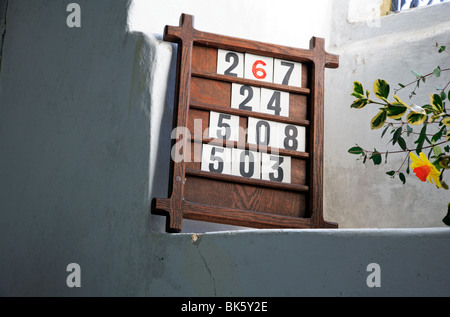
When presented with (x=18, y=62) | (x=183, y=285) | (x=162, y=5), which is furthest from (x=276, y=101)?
(x=18, y=62)

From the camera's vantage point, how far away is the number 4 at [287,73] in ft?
8.50

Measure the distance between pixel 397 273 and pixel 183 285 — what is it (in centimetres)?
72

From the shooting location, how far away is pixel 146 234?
7.52 feet

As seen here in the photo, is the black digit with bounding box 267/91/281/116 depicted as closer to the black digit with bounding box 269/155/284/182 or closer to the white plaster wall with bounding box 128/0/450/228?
the black digit with bounding box 269/155/284/182

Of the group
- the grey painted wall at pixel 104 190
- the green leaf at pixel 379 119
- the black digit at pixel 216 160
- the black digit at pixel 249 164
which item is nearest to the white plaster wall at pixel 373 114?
the black digit at pixel 249 164

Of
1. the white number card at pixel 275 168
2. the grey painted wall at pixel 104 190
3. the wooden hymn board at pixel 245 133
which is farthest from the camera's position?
the white number card at pixel 275 168

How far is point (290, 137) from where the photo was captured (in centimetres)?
254

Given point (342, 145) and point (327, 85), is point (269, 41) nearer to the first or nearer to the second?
point (327, 85)

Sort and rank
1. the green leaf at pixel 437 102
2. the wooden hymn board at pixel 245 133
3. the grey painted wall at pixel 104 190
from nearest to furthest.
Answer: the green leaf at pixel 437 102
the grey painted wall at pixel 104 190
the wooden hymn board at pixel 245 133

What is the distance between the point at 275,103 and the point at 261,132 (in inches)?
5.6

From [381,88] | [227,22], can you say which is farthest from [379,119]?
[227,22]

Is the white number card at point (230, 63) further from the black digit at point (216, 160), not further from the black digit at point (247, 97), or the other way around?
the black digit at point (216, 160)

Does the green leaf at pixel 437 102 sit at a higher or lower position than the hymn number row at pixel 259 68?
lower

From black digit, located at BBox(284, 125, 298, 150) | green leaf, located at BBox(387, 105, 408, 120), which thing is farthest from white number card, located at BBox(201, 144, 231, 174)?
green leaf, located at BBox(387, 105, 408, 120)
